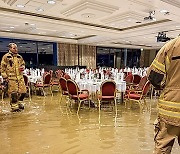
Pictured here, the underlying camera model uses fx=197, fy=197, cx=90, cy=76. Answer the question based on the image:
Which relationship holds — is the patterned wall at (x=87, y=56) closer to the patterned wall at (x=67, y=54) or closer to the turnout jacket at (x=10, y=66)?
the patterned wall at (x=67, y=54)

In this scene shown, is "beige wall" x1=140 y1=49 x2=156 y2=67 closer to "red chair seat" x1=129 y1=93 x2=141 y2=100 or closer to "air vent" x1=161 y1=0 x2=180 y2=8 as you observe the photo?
"air vent" x1=161 y1=0 x2=180 y2=8

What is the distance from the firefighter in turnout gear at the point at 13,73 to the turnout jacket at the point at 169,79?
166 inches

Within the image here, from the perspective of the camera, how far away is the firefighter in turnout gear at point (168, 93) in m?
1.57

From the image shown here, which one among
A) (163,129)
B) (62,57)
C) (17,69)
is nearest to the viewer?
(163,129)

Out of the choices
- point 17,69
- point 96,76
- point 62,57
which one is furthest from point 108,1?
point 62,57

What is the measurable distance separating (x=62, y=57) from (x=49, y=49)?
1.20 metres

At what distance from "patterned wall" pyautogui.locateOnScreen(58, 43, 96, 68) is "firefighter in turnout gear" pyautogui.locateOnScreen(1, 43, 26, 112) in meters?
9.20

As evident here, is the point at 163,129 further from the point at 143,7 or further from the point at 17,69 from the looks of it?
the point at 143,7

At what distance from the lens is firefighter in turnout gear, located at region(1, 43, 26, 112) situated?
5008mm

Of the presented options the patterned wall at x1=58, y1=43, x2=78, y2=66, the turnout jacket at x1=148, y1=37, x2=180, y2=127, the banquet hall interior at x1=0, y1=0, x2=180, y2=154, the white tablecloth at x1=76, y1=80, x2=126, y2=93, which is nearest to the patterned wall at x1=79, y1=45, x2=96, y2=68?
the patterned wall at x1=58, y1=43, x2=78, y2=66

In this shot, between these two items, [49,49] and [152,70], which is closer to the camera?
[152,70]

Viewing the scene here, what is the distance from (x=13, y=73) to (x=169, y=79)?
14.3 ft

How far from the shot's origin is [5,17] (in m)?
6.88

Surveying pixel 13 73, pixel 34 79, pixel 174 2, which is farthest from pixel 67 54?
pixel 174 2
